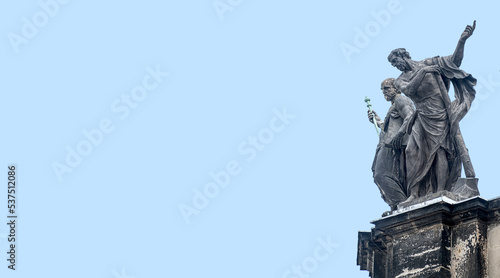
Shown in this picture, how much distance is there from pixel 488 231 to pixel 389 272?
1593 mm

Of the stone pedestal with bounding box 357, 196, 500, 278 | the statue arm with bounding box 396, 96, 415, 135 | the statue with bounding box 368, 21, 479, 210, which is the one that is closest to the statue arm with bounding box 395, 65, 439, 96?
the statue with bounding box 368, 21, 479, 210

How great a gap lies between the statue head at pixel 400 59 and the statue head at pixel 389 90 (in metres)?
0.50

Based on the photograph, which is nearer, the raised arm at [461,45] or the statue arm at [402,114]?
the raised arm at [461,45]

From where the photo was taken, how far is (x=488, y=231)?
656 inches

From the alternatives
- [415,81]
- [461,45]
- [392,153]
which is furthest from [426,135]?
[461,45]

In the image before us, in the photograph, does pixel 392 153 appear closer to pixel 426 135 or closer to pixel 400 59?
pixel 426 135

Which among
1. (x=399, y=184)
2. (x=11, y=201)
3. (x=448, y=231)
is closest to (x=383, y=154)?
(x=399, y=184)

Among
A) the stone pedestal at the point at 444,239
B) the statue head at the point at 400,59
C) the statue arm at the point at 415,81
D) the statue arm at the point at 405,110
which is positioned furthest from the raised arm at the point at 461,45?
the stone pedestal at the point at 444,239

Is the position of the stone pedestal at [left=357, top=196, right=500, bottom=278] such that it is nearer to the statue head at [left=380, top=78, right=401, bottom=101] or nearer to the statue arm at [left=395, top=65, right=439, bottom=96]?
the statue arm at [left=395, top=65, right=439, bottom=96]

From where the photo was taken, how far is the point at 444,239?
1666 cm

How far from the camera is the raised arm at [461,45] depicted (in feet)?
56.6

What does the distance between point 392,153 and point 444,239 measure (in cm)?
200

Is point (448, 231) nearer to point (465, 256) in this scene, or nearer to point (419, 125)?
point (465, 256)

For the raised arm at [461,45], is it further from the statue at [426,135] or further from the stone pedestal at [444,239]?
the stone pedestal at [444,239]
